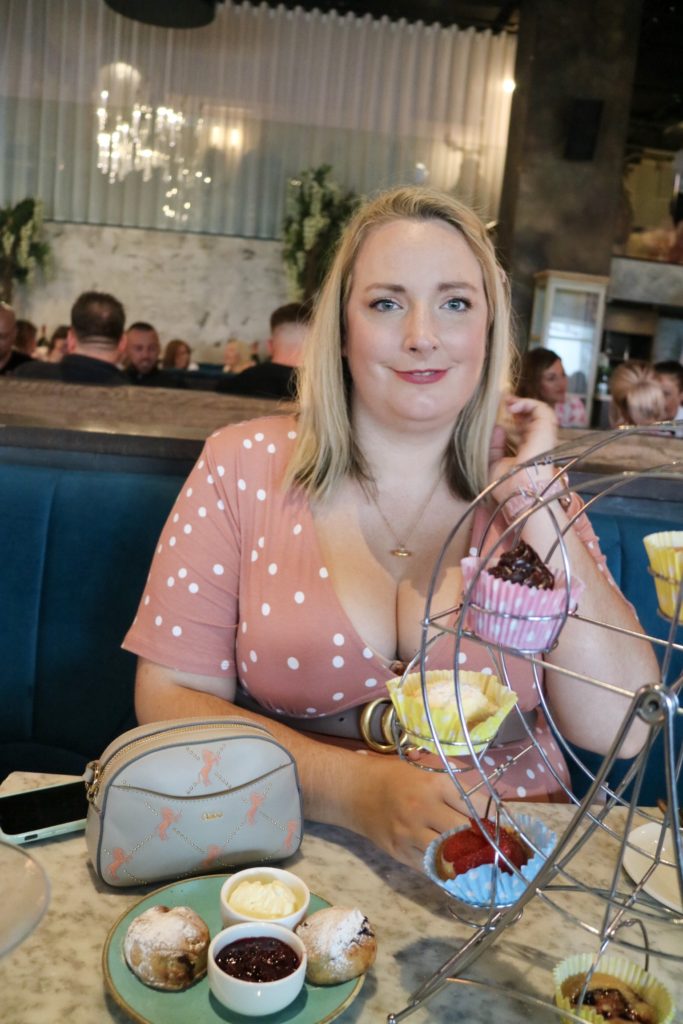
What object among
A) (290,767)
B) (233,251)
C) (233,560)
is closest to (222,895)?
(290,767)

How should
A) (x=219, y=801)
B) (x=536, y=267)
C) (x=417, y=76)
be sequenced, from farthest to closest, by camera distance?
(x=417, y=76) < (x=536, y=267) < (x=219, y=801)

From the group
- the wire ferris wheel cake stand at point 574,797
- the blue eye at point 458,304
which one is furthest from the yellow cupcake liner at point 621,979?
the blue eye at point 458,304

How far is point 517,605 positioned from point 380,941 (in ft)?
1.26

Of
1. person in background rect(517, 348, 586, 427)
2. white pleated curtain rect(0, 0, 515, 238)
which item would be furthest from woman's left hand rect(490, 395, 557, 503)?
white pleated curtain rect(0, 0, 515, 238)

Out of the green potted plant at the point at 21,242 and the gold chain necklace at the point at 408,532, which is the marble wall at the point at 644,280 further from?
the gold chain necklace at the point at 408,532

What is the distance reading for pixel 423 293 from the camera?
141 cm

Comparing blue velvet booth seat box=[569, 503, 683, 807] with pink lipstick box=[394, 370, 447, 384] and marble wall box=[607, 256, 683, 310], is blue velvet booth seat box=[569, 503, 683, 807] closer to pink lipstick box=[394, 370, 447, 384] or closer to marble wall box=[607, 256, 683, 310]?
pink lipstick box=[394, 370, 447, 384]

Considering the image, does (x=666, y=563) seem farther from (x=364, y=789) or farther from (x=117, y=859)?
(x=117, y=859)

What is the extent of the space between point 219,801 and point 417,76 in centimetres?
841

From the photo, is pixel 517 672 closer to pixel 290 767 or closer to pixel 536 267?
pixel 290 767

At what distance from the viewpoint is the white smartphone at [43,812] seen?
0.97 m

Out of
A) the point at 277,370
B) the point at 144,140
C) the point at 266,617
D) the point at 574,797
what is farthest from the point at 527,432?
the point at 144,140

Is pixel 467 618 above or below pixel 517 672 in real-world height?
above

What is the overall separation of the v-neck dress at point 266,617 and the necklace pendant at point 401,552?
0.36 feet
